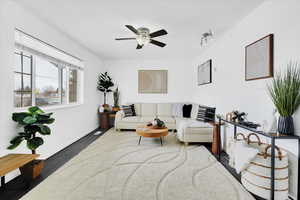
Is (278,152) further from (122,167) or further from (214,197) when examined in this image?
(122,167)

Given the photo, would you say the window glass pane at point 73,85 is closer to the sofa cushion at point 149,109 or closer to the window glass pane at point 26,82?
the window glass pane at point 26,82

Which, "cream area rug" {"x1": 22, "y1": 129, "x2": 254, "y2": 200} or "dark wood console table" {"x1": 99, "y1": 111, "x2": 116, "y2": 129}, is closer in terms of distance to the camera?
"cream area rug" {"x1": 22, "y1": 129, "x2": 254, "y2": 200}

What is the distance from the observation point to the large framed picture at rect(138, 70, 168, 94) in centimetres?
548

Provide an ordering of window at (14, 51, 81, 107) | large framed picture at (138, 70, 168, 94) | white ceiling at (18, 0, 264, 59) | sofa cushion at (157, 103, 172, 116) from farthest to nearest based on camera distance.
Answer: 1. large framed picture at (138, 70, 168, 94)
2. sofa cushion at (157, 103, 172, 116)
3. window at (14, 51, 81, 107)
4. white ceiling at (18, 0, 264, 59)

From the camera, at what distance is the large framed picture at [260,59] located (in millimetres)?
1911

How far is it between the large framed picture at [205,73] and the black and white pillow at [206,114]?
0.77 meters

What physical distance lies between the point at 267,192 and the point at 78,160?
8.91 ft

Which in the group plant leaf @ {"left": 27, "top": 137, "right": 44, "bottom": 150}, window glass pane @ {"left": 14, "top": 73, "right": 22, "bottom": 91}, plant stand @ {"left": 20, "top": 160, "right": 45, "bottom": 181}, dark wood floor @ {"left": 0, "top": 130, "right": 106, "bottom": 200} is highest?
window glass pane @ {"left": 14, "top": 73, "right": 22, "bottom": 91}

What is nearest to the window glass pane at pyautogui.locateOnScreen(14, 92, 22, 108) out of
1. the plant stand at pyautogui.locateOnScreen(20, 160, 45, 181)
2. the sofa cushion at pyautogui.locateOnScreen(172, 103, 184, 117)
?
the plant stand at pyautogui.locateOnScreen(20, 160, 45, 181)

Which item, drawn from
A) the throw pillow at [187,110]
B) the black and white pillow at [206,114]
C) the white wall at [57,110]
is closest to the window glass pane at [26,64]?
the white wall at [57,110]

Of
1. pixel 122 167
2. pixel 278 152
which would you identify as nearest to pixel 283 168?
pixel 278 152

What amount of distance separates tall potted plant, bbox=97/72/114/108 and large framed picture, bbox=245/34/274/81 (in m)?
4.11

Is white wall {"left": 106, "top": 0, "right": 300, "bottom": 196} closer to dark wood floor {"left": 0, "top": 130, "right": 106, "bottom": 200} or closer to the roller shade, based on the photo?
the roller shade

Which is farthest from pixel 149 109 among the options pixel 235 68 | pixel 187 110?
pixel 235 68
